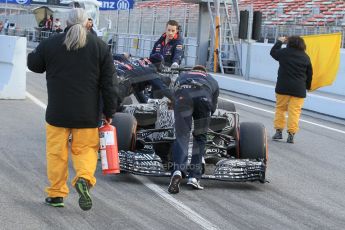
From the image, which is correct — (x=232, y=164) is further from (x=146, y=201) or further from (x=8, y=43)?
(x=8, y=43)

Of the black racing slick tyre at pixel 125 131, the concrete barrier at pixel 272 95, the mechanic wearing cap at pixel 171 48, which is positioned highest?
the mechanic wearing cap at pixel 171 48

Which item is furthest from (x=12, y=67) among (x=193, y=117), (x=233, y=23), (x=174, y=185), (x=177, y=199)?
(x=233, y=23)

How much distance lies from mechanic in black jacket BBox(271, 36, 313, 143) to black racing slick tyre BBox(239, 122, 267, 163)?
328 centimetres

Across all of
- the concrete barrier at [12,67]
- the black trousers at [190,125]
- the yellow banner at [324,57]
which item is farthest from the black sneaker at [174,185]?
the concrete barrier at [12,67]

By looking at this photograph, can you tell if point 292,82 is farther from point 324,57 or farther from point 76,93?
point 76,93

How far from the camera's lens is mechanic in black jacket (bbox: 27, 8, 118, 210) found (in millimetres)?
6488

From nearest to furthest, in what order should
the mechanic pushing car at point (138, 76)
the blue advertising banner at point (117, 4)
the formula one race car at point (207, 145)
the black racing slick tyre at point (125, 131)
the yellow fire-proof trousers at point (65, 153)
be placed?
the yellow fire-proof trousers at point (65, 153) → the formula one race car at point (207, 145) → the black racing slick tyre at point (125, 131) → the mechanic pushing car at point (138, 76) → the blue advertising banner at point (117, 4)

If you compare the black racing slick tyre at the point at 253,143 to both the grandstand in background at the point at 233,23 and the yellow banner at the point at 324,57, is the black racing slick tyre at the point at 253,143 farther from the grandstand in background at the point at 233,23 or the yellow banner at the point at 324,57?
the grandstand in background at the point at 233,23

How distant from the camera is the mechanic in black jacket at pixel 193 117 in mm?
7770

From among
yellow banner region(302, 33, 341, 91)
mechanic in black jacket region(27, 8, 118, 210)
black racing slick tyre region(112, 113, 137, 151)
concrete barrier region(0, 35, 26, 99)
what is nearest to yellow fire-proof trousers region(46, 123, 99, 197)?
mechanic in black jacket region(27, 8, 118, 210)

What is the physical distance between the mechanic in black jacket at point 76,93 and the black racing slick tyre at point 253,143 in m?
2.48

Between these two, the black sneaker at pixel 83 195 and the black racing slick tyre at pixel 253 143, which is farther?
the black racing slick tyre at pixel 253 143

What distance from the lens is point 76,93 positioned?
651cm

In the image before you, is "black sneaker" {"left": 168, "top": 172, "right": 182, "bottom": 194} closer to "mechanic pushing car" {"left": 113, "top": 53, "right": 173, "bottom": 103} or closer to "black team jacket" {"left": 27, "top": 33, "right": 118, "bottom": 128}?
"black team jacket" {"left": 27, "top": 33, "right": 118, "bottom": 128}
